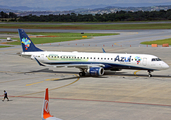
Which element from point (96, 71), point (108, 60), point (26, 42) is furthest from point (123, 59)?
point (26, 42)

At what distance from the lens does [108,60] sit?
5316cm

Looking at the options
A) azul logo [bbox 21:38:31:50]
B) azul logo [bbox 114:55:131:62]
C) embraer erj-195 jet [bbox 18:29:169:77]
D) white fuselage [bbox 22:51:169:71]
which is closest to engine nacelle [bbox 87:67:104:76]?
embraer erj-195 jet [bbox 18:29:169:77]

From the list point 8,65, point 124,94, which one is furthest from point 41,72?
point 124,94

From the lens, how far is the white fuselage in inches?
2007

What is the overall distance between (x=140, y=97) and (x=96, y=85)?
9556 mm

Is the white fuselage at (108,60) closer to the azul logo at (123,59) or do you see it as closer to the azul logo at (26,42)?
the azul logo at (123,59)

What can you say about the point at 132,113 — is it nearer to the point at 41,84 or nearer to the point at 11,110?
the point at 11,110

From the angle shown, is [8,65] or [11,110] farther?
[8,65]

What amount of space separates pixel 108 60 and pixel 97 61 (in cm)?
202

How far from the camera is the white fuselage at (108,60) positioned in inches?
2007

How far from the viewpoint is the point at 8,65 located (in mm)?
67812

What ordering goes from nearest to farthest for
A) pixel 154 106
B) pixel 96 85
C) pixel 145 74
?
pixel 154 106 → pixel 96 85 → pixel 145 74

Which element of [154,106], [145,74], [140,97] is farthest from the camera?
[145,74]

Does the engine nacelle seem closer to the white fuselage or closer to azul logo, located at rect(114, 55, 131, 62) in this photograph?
the white fuselage
